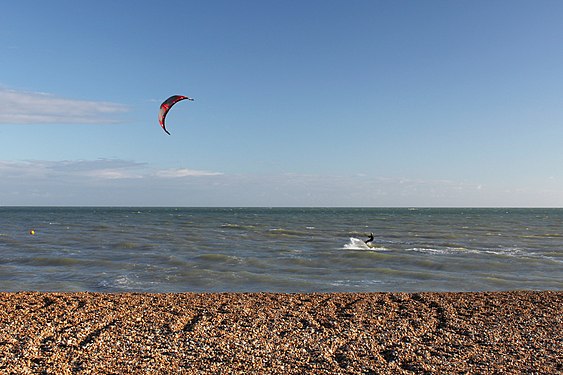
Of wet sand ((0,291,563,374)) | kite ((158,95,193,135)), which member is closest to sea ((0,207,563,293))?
wet sand ((0,291,563,374))

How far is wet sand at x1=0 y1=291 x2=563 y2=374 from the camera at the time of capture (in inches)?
292

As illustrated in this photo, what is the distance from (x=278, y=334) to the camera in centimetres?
907

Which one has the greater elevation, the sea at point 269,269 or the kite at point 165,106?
the kite at point 165,106

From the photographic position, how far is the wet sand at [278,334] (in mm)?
7414

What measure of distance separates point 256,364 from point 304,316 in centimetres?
306

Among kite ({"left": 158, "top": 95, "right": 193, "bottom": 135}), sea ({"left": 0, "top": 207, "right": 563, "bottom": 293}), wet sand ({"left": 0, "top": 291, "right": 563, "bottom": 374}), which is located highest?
kite ({"left": 158, "top": 95, "right": 193, "bottom": 135})

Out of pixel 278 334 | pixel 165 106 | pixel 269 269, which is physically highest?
pixel 165 106

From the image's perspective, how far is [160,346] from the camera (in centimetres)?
819

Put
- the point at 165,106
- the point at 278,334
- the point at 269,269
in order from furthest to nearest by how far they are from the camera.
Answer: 1. the point at 269,269
2. the point at 165,106
3. the point at 278,334

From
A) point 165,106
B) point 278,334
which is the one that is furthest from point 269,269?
point 278,334

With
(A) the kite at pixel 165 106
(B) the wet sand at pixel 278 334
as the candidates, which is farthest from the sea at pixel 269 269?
(A) the kite at pixel 165 106

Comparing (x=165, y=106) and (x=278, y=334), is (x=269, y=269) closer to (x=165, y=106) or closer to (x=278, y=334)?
(x=165, y=106)

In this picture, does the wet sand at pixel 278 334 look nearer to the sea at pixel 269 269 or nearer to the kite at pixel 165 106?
the sea at pixel 269 269

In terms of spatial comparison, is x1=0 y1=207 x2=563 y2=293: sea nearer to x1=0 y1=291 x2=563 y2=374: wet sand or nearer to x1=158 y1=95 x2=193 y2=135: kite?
x1=0 y1=291 x2=563 y2=374: wet sand
